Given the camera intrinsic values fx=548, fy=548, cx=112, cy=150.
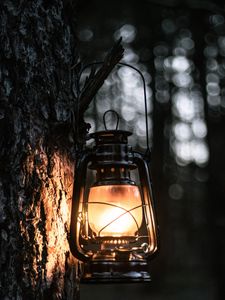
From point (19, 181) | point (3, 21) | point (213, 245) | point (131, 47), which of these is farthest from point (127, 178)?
point (131, 47)

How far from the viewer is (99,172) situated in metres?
1.88

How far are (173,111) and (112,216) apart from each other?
11863 millimetres

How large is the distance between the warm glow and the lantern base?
9 cm

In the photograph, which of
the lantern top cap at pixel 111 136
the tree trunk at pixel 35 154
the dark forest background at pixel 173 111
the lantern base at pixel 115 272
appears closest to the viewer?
the tree trunk at pixel 35 154

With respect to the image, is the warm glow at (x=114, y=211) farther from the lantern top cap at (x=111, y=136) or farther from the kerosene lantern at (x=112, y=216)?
the lantern top cap at (x=111, y=136)

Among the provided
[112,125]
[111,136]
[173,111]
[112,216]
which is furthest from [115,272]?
[173,111]

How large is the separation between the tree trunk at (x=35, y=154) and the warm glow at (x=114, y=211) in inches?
4.5

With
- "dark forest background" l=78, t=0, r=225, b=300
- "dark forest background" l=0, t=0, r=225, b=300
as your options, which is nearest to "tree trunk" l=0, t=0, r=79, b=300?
"dark forest background" l=0, t=0, r=225, b=300

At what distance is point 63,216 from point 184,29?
38.5 ft

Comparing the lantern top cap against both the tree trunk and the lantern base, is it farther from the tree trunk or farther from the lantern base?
the lantern base

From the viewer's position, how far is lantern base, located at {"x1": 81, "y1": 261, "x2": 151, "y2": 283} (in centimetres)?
176

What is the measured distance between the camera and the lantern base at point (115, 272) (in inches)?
69.2

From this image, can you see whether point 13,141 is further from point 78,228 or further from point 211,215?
point 211,215

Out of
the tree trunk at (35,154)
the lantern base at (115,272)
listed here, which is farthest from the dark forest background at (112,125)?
the lantern base at (115,272)
